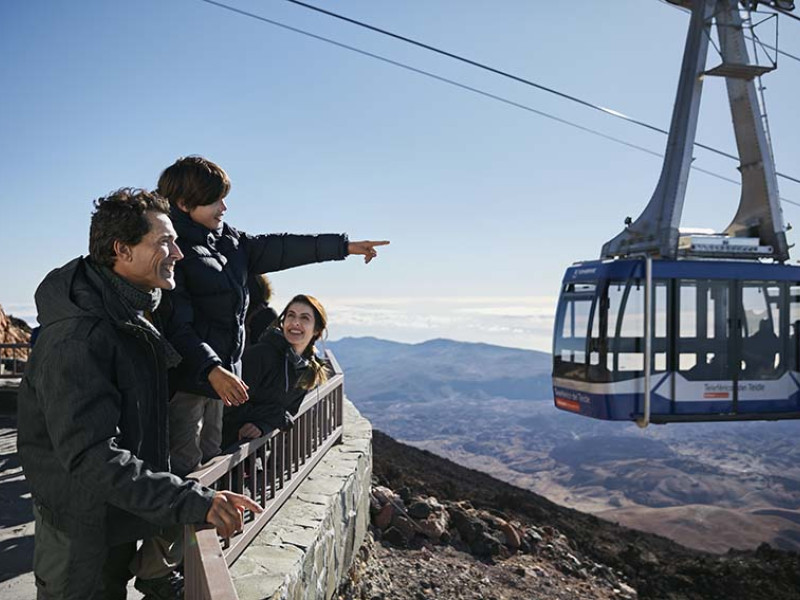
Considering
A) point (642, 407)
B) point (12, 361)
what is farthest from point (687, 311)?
point (12, 361)

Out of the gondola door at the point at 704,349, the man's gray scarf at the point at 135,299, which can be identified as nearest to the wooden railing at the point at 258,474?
the man's gray scarf at the point at 135,299

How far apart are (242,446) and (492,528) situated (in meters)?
6.71

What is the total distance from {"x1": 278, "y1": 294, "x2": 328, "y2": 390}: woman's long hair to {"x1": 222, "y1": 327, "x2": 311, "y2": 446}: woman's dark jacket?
0.17m

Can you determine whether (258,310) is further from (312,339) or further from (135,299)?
(135,299)

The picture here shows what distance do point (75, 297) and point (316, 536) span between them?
2.82 m

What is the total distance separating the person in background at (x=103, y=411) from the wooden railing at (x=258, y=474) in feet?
0.46

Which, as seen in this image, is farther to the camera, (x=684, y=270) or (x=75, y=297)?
(x=684, y=270)

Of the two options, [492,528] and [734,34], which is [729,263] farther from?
[492,528]

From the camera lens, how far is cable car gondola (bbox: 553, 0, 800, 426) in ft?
30.0

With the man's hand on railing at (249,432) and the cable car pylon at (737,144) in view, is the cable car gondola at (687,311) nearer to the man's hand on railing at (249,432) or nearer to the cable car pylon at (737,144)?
the cable car pylon at (737,144)

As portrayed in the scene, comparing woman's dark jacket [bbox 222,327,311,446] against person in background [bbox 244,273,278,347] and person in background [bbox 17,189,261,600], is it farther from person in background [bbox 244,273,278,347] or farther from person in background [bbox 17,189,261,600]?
person in background [bbox 17,189,261,600]

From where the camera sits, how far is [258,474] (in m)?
4.56

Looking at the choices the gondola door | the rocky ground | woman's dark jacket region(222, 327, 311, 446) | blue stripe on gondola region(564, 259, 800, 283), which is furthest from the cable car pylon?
woman's dark jacket region(222, 327, 311, 446)

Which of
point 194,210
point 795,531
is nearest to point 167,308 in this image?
point 194,210
